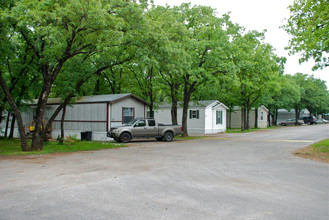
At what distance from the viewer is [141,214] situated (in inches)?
189

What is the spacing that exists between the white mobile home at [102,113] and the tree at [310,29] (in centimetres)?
1291

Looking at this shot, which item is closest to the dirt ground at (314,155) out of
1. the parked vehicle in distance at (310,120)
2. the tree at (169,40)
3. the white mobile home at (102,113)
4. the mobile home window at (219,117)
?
the tree at (169,40)

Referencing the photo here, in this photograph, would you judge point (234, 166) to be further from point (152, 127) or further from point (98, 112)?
point (98, 112)

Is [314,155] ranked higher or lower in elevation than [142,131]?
lower

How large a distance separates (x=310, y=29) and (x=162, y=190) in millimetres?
11493

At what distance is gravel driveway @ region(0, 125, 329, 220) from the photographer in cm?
492

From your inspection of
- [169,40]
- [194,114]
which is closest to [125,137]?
[169,40]

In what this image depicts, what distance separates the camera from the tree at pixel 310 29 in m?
13.1

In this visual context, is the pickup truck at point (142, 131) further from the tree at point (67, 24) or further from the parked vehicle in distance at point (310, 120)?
the parked vehicle in distance at point (310, 120)

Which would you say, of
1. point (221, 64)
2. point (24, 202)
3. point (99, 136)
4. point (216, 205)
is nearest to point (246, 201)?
point (216, 205)

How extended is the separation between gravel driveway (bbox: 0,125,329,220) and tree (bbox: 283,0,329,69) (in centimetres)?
650

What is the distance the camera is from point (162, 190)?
6.45 metres

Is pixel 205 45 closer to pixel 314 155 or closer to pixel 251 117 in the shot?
pixel 314 155

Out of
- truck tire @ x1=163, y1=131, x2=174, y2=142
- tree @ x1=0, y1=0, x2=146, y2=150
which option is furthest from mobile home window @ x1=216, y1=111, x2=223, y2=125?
tree @ x1=0, y1=0, x2=146, y2=150
